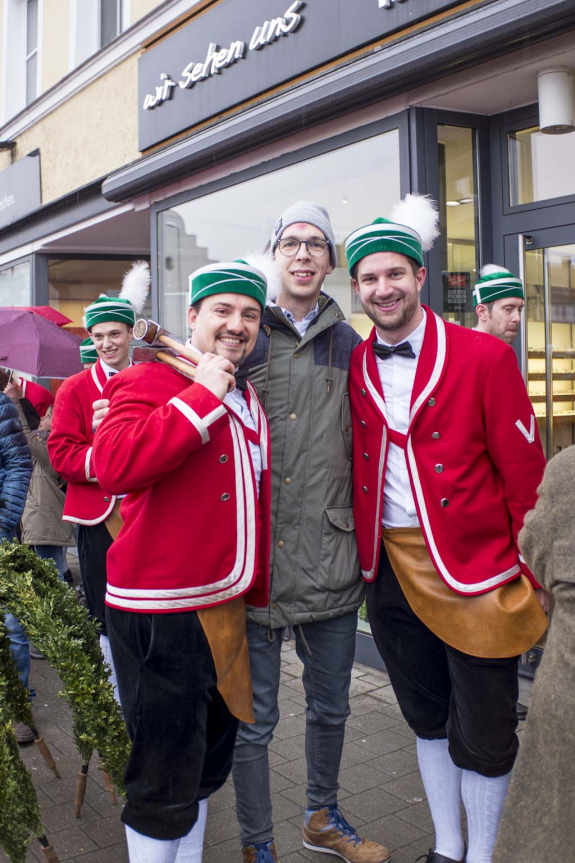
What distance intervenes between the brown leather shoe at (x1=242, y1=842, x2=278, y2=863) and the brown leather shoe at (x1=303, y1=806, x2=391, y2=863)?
0.92 ft

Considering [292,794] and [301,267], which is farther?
[292,794]

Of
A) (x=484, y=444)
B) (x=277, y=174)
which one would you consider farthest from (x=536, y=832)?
(x=277, y=174)

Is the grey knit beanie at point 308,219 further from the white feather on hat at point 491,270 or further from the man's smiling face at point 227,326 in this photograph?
the white feather on hat at point 491,270

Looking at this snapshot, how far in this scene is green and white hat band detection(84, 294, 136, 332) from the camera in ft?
14.2

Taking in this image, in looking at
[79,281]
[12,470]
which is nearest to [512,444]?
[12,470]

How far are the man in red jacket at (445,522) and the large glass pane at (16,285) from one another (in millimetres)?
8260

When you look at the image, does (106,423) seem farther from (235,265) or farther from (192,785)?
(192,785)

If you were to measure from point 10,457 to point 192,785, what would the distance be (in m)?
2.31

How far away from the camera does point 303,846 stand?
10.8 feet

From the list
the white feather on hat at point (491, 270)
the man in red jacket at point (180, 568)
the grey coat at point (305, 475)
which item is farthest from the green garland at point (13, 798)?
the white feather on hat at point (491, 270)

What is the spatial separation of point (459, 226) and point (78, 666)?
3.30 m

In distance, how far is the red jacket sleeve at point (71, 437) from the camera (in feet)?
13.3

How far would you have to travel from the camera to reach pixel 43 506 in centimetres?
631

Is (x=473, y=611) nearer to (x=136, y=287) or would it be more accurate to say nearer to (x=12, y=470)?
(x=136, y=287)
